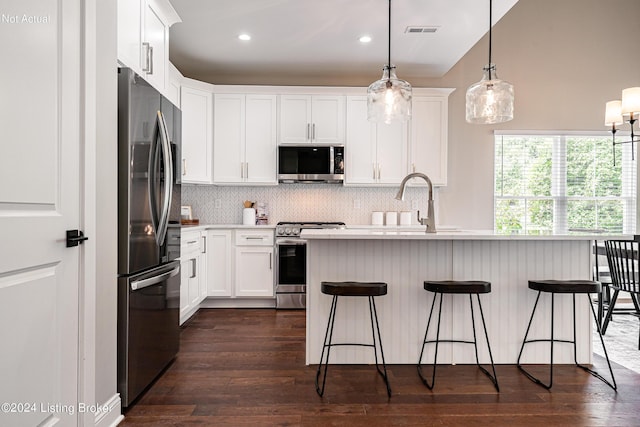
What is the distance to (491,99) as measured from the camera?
9.39ft

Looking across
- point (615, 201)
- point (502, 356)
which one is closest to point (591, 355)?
point (502, 356)

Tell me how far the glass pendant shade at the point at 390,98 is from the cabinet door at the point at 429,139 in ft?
6.61

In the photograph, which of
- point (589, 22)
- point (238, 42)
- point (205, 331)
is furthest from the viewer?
point (589, 22)

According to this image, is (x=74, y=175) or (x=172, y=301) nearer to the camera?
(x=74, y=175)

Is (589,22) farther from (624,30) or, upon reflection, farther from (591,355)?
(591,355)

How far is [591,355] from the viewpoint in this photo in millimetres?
2936

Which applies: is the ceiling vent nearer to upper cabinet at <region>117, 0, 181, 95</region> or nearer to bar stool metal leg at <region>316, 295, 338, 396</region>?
upper cabinet at <region>117, 0, 181, 95</region>

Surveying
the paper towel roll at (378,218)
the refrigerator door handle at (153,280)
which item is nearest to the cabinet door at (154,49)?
the refrigerator door handle at (153,280)

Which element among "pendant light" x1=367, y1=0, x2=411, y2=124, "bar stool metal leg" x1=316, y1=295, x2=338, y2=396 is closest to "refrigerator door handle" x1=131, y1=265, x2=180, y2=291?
"bar stool metal leg" x1=316, y1=295, x2=338, y2=396

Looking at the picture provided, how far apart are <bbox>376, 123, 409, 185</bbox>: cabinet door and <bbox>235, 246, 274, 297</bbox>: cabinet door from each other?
1669 millimetres

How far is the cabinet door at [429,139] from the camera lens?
4.91 m

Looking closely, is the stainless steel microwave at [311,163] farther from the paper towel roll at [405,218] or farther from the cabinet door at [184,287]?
the cabinet door at [184,287]

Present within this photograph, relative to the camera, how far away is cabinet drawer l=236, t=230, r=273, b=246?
4598mm

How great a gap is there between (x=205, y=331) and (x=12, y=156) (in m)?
2.63
